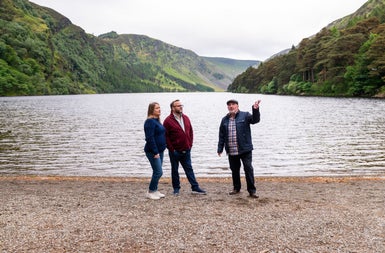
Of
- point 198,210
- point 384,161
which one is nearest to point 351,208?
point 198,210

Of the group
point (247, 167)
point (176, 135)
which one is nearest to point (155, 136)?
point (176, 135)

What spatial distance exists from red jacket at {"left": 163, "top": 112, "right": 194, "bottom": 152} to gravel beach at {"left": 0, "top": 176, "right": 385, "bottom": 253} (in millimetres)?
1853

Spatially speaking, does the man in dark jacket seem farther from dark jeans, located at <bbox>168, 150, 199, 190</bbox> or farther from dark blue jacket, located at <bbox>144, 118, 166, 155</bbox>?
dark blue jacket, located at <bbox>144, 118, 166, 155</bbox>

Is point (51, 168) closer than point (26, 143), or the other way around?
point (51, 168)

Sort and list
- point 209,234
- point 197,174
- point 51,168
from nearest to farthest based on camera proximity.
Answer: point 209,234, point 197,174, point 51,168

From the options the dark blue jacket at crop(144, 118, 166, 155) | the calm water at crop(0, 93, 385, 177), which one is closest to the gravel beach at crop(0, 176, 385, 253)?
the dark blue jacket at crop(144, 118, 166, 155)

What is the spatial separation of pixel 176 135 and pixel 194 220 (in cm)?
354

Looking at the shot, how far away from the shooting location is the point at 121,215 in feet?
34.3

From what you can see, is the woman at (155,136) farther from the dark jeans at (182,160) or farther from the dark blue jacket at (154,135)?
the dark jeans at (182,160)

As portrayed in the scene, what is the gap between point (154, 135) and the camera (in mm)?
12102

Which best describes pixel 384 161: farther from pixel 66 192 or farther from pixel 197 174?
pixel 66 192

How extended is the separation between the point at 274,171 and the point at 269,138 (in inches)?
568

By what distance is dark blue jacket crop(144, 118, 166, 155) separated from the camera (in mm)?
11812

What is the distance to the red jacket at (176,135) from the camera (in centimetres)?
1252
